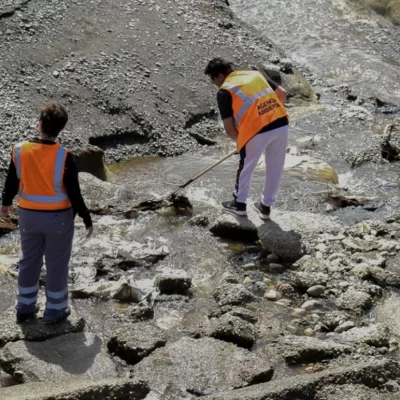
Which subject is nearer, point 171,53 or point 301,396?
point 301,396

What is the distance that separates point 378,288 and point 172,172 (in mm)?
3655

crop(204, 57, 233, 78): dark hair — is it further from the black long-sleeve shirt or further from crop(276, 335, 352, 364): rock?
crop(276, 335, 352, 364): rock

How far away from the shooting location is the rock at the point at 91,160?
8.43 meters

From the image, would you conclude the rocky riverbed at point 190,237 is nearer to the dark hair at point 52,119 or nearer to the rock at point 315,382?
the rock at point 315,382

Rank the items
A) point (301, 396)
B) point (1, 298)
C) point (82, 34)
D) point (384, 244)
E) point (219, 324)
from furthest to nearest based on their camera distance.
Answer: point (82, 34) → point (384, 244) → point (1, 298) → point (219, 324) → point (301, 396)

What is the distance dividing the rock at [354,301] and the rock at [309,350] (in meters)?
0.71

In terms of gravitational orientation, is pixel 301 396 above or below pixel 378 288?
above

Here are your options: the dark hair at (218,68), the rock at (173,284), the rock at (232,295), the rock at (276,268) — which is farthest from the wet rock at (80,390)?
→ the dark hair at (218,68)

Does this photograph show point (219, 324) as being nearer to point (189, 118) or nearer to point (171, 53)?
point (189, 118)

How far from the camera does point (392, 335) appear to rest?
5328mm

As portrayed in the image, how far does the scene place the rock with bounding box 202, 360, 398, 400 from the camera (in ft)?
13.1

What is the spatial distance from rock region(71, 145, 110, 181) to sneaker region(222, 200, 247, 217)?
1812 mm

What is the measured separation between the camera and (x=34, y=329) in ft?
16.2

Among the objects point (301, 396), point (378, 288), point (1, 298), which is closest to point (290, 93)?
point (378, 288)
